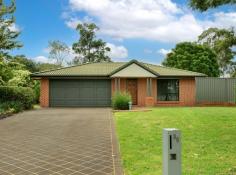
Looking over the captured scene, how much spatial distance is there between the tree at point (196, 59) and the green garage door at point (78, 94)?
1878cm

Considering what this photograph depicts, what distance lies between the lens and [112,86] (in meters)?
26.5

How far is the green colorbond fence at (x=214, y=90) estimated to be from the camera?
27.6 m

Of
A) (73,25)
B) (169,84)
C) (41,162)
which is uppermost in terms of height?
(73,25)

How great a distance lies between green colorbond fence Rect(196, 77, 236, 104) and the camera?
2756 centimetres

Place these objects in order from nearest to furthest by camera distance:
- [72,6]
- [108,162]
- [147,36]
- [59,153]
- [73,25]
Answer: [108,162] < [59,153] < [72,6] < [147,36] < [73,25]

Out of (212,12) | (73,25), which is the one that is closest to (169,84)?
(212,12)

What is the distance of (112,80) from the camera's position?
26594 millimetres

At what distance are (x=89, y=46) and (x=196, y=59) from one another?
52.7 feet

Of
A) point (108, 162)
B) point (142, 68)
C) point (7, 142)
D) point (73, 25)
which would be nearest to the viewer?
point (108, 162)

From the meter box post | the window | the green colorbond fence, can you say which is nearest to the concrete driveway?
the meter box post

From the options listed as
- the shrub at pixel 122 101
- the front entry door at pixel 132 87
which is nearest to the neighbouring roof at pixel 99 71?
the front entry door at pixel 132 87

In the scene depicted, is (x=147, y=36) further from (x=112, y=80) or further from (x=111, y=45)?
(x=111, y=45)

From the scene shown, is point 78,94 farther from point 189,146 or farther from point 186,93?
point 189,146

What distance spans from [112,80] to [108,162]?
771 inches
